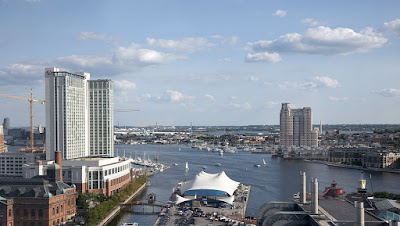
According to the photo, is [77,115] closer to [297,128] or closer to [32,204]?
[32,204]

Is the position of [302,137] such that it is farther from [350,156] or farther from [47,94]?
[47,94]

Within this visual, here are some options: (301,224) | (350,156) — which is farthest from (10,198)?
(350,156)

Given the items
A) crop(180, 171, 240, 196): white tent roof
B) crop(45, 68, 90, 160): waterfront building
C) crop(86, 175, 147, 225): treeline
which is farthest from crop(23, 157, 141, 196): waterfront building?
Result: crop(180, 171, 240, 196): white tent roof

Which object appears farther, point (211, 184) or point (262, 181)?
point (262, 181)

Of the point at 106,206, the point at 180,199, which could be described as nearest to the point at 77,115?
the point at 106,206

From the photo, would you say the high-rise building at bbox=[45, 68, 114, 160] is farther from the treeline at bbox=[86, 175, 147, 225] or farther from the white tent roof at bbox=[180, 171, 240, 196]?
the white tent roof at bbox=[180, 171, 240, 196]

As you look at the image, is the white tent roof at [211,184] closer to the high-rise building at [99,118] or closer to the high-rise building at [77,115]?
the high-rise building at [77,115]
